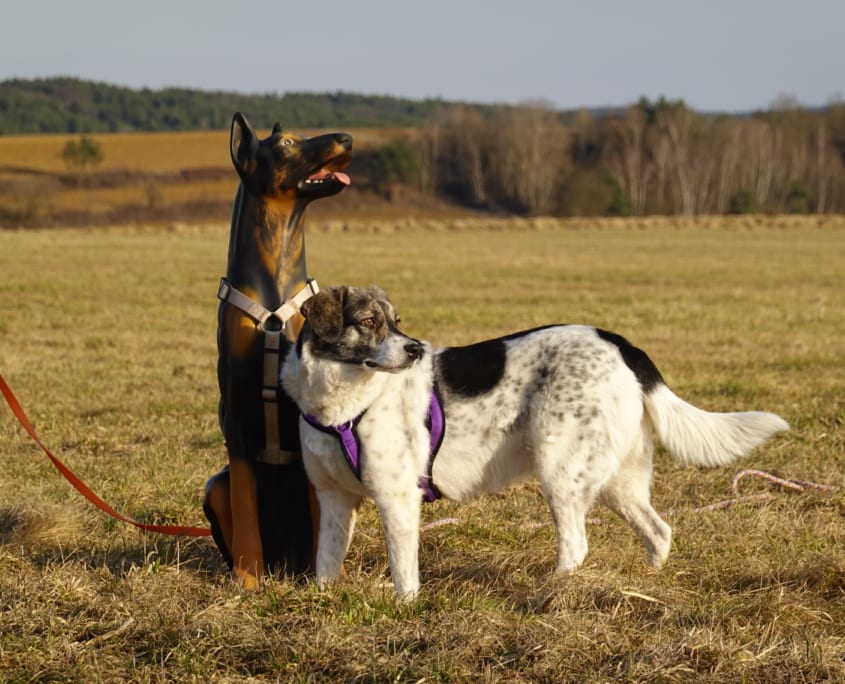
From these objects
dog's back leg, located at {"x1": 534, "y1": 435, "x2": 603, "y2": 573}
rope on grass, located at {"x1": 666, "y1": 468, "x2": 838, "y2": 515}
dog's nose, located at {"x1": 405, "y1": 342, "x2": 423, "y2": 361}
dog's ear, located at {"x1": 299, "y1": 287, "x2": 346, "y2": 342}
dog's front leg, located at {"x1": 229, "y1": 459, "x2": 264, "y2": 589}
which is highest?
dog's ear, located at {"x1": 299, "y1": 287, "x2": 346, "y2": 342}

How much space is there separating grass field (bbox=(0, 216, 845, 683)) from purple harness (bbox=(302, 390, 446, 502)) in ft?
1.67

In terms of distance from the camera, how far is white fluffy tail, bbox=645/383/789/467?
526cm

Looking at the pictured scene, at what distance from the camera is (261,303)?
17.2ft

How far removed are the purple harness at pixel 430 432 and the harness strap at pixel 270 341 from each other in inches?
12.2

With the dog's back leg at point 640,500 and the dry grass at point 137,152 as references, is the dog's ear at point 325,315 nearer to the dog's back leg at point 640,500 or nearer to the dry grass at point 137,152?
the dog's back leg at point 640,500

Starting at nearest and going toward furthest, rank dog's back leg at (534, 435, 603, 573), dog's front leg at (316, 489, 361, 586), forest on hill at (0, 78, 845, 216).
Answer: dog's back leg at (534, 435, 603, 573)
dog's front leg at (316, 489, 361, 586)
forest on hill at (0, 78, 845, 216)

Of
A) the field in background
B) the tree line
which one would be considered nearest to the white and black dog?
the field in background

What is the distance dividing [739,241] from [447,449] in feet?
136

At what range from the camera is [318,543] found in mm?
5316

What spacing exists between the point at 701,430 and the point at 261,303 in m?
2.24

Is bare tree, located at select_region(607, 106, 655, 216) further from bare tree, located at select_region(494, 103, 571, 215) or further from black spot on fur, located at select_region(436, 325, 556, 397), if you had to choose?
black spot on fur, located at select_region(436, 325, 556, 397)

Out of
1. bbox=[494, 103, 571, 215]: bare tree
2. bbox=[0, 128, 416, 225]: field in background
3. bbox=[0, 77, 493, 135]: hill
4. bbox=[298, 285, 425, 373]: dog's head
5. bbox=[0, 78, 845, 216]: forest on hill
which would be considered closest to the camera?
bbox=[298, 285, 425, 373]: dog's head

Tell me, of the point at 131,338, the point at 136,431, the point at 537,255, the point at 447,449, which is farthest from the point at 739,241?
the point at 447,449

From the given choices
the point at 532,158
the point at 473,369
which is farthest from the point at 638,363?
the point at 532,158
